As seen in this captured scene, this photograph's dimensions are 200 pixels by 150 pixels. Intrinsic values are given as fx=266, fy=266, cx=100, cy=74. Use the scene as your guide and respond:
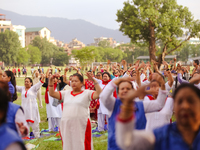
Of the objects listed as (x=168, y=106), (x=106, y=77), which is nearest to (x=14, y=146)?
(x=168, y=106)

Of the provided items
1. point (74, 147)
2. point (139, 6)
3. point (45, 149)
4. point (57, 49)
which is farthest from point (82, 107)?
point (57, 49)

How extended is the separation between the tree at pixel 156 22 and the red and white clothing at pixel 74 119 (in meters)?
23.7

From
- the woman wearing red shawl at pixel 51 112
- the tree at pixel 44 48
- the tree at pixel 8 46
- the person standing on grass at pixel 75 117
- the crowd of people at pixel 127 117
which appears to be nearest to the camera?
the crowd of people at pixel 127 117

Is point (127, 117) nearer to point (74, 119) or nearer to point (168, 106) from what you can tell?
point (168, 106)

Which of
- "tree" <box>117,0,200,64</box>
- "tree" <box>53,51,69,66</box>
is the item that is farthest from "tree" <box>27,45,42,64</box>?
"tree" <box>117,0,200,64</box>

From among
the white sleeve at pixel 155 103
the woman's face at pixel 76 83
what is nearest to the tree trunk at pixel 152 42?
the woman's face at pixel 76 83

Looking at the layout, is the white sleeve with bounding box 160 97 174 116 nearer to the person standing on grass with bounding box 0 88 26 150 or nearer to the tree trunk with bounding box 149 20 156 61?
the person standing on grass with bounding box 0 88 26 150

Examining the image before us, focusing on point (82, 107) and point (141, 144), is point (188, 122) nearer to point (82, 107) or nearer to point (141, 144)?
point (141, 144)

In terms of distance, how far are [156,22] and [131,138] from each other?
1063 inches

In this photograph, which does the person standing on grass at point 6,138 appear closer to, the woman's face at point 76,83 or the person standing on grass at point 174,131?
the person standing on grass at point 174,131

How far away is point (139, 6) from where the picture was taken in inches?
1114

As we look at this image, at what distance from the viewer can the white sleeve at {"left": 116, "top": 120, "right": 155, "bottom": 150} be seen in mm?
1720

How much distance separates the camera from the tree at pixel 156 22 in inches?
1092

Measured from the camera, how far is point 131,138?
1.78m
